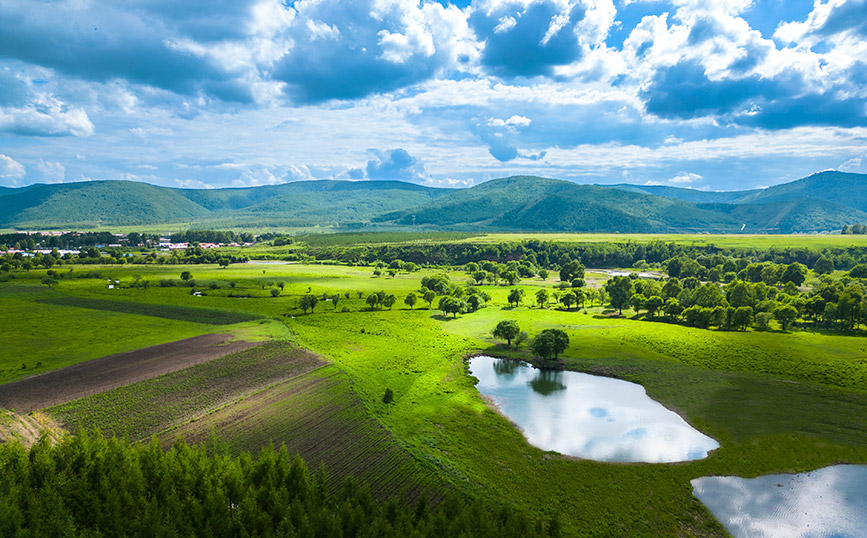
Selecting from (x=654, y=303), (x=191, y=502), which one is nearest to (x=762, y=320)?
(x=654, y=303)

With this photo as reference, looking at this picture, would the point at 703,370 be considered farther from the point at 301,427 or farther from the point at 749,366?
the point at 301,427

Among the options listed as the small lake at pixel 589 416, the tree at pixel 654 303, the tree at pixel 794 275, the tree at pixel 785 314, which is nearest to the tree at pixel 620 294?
the tree at pixel 654 303

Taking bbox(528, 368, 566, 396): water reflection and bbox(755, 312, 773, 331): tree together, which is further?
bbox(755, 312, 773, 331): tree

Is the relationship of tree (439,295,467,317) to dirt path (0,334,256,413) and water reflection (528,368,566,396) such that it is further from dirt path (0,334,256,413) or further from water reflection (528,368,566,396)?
dirt path (0,334,256,413)

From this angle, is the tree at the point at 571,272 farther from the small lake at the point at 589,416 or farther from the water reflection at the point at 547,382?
the water reflection at the point at 547,382

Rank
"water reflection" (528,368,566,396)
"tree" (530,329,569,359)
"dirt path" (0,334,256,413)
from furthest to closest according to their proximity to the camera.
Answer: "tree" (530,329,569,359) < "water reflection" (528,368,566,396) < "dirt path" (0,334,256,413)

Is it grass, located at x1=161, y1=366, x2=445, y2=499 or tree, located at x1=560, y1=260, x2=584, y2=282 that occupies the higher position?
tree, located at x1=560, y1=260, x2=584, y2=282

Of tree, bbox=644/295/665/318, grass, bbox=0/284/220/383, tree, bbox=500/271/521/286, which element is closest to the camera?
grass, bbox=0/284/220/383

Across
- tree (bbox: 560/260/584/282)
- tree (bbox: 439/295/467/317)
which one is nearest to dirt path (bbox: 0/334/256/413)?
tree (bbox: 439/295/467/317)
